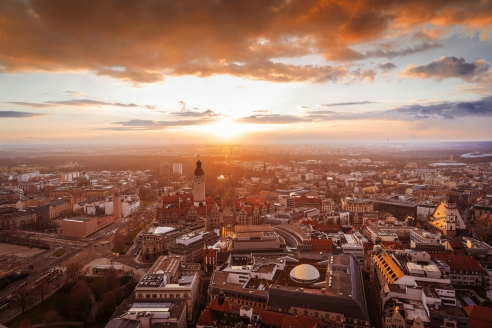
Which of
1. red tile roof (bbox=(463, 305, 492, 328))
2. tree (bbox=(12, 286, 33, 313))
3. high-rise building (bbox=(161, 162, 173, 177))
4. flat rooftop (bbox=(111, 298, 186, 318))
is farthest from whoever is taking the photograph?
high-rise building (bbox=(161, 162, 173, 177))

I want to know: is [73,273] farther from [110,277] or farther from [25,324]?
[25,324]

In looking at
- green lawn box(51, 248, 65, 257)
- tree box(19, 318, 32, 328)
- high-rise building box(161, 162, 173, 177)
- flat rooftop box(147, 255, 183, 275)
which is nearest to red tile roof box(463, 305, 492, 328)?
flat rooftop box(147, 255, 183, 275)

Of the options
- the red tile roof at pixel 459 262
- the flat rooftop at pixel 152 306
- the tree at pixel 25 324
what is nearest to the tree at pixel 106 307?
the flat rooftop at pixel 152 306

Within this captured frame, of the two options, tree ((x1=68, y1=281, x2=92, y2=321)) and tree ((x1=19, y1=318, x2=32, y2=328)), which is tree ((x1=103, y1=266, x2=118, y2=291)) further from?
tree ((x1=19, y1=318, x2=32, y2=328))

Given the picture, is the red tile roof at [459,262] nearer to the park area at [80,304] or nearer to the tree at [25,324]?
the park area at [80,304]

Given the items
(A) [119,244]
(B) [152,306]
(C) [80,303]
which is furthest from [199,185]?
(B) [152,306]
